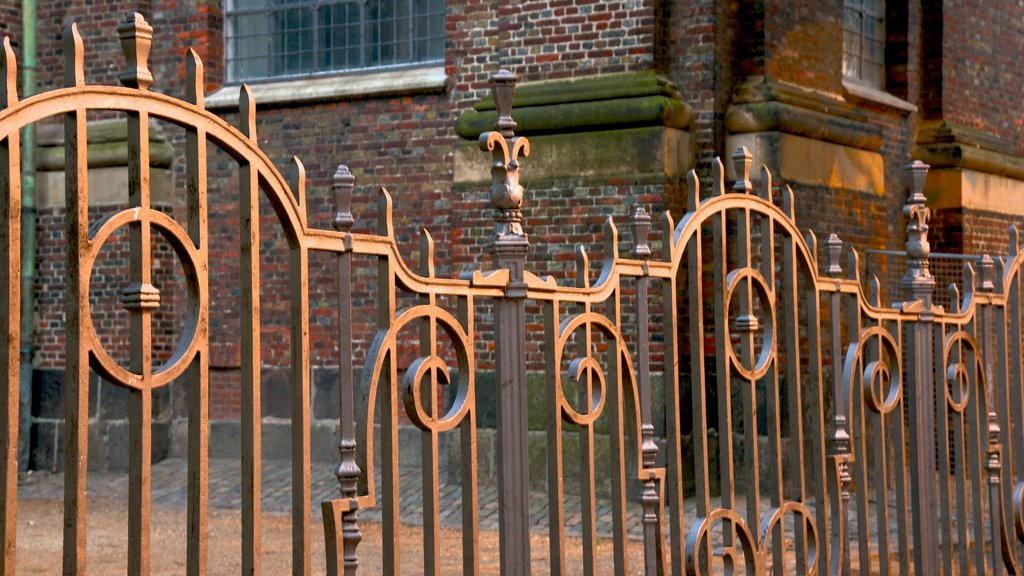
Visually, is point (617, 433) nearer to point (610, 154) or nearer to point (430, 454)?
point (430, 454)

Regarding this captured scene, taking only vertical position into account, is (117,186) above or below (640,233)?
above

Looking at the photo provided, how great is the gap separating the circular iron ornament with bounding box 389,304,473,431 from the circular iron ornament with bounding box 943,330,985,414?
246cm

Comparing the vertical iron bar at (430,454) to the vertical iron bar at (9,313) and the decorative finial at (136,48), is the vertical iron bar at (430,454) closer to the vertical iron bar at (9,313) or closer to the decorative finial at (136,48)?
the decorative finial at (136,48)

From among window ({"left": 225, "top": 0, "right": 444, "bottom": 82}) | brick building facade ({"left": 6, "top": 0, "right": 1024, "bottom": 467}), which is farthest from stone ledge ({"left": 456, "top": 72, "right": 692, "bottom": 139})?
window ({"left": 225, "top": 0, "right": 444, "bottom": 82})

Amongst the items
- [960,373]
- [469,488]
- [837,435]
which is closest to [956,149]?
[960,373]

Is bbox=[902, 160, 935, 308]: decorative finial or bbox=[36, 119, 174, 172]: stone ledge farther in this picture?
bbox=[36, 119, 174, 172]: stone ledge

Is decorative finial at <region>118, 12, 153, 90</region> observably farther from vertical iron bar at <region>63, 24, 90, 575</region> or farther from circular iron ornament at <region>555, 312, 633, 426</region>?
circular iron ornament at <region>555, 312, 633, 426</region>

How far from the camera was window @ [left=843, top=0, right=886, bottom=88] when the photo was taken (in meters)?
12.2

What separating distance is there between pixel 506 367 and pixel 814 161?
25.2 feet

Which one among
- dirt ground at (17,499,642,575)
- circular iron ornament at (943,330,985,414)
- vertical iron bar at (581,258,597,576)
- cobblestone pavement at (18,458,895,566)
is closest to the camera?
A: vertical iron bar at (581,258,597,576)

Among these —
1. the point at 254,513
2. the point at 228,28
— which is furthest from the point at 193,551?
the point at 228,28

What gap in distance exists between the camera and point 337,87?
11.7m

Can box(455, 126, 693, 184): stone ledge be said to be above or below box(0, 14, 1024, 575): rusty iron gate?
above

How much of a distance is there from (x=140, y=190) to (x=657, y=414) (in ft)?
24.7
